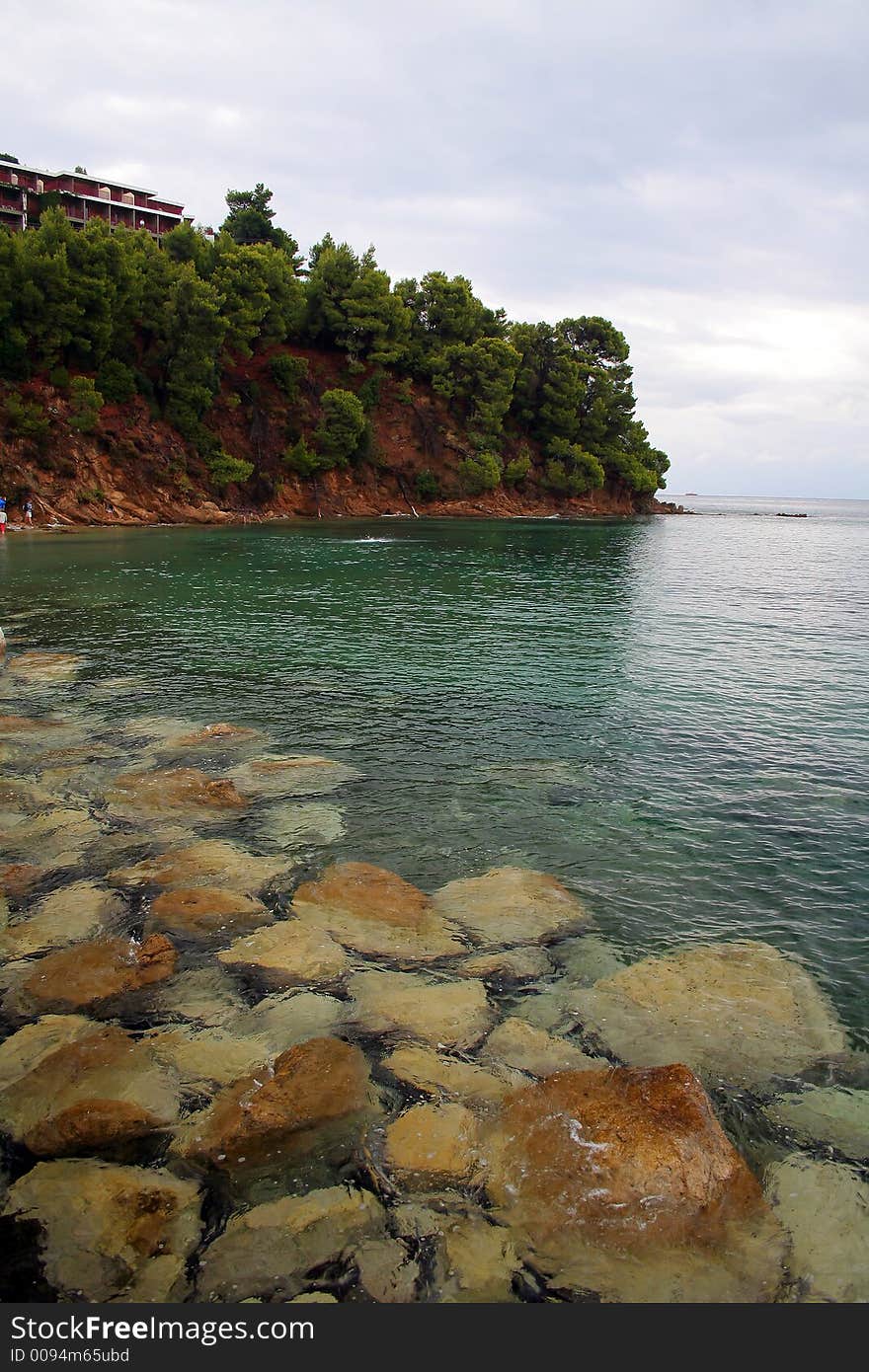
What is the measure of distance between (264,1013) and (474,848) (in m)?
4.94

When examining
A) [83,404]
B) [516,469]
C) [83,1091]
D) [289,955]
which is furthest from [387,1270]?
[516,469]

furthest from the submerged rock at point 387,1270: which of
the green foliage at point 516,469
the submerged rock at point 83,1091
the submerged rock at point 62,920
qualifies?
the green foliage at point 516,469

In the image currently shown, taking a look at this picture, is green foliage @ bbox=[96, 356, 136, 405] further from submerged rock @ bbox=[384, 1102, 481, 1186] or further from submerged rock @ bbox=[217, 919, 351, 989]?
submerged rock @ bbox=[384, 1102, 481, 1186]

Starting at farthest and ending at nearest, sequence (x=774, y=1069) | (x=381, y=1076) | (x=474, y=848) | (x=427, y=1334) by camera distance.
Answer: (x=474, y=848), (x=774, y=1069), (x=381, y=1076), (x=427, y=1334)

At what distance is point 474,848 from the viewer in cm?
1275

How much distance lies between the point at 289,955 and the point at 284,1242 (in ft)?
12.3

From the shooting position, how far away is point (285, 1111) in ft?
22.8

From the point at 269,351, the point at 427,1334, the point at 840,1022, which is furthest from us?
the point at 269,351

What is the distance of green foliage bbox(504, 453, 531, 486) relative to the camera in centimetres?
10525

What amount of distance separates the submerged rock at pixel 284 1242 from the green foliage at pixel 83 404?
74.8m

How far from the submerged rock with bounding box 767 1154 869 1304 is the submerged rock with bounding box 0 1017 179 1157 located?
4.87m

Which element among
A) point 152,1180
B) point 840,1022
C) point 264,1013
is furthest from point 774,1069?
point 152,1180

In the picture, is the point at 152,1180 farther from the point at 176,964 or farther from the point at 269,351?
the point at 269,351

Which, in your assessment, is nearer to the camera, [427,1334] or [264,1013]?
[427,1334]
